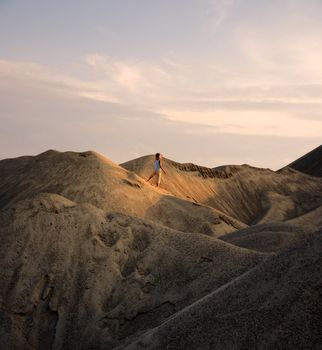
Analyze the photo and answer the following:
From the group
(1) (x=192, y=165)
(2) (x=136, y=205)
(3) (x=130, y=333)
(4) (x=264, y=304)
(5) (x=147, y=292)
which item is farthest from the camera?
(1) (x=192, y=165)

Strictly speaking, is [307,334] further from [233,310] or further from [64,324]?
[64,324]

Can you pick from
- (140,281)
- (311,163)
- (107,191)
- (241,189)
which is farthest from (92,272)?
(311,163)

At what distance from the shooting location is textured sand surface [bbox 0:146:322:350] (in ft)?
23.6

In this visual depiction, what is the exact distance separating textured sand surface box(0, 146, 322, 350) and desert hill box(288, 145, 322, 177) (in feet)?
127

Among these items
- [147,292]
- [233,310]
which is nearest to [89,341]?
[147,292]

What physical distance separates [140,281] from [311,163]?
53.2m

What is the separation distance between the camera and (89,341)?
10508 millimetres

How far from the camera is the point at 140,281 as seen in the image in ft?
38.0

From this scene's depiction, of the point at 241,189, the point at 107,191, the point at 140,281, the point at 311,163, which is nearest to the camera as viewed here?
the point at 140,281

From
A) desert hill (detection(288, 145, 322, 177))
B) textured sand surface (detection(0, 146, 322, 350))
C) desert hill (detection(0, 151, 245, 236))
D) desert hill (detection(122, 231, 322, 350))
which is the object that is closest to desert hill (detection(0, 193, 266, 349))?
textured sand surface (detection(0, 146, 322, 350))

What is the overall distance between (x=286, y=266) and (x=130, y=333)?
3.65 metres

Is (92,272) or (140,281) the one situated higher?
(92,272)

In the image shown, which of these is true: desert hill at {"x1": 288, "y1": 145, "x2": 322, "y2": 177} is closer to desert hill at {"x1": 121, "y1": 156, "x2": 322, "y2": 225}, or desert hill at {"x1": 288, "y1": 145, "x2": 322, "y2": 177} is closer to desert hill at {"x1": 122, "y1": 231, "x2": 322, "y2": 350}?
desert hill at {"x1": 121, "y1": 156, "x2": 322, "y2": 225}

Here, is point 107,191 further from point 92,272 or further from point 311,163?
point 311,163
